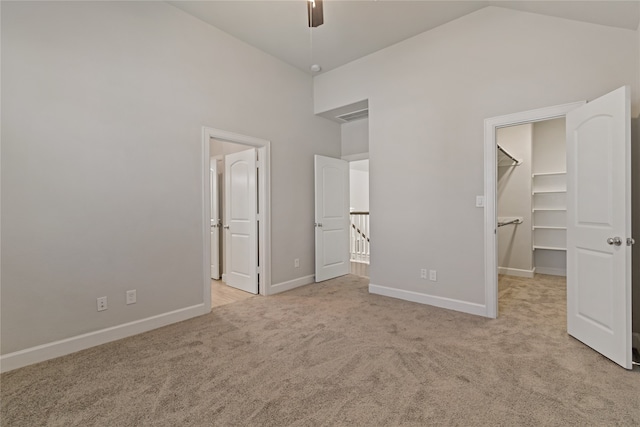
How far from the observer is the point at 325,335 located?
2723 millimetres

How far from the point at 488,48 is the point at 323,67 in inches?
87.0

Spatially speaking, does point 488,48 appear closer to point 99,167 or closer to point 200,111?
point 200,111

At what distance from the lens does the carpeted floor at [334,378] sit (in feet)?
5.46

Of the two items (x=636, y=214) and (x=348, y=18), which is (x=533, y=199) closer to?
(x=636, y=214)

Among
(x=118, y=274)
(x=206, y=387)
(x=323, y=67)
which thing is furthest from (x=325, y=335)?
(x=323, y=67)

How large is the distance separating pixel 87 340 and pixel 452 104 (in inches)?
170

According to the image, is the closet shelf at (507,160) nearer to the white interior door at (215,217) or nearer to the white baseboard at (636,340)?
the white baseboard at (636,340)

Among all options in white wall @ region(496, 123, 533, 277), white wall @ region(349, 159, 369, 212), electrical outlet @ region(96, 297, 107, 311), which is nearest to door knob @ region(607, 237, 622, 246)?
white wall @ region(496, 123, 533, 277)

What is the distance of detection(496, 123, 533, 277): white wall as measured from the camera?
16.4ft

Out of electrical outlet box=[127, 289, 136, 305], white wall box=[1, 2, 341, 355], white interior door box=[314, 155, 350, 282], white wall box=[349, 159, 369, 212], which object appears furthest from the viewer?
white wall box=[349, 159, 369, 212]

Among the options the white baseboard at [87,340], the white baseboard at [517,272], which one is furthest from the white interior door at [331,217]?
the white baseboard at [517,272]

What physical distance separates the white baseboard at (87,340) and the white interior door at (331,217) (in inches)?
83.4

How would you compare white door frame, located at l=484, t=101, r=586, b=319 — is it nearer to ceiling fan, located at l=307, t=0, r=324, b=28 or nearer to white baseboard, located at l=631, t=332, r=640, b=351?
white baseboard, located at l=631, t=332, r=640, b=351

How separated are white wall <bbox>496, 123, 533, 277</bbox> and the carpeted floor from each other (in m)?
2.19
